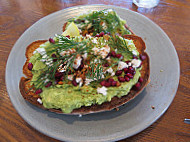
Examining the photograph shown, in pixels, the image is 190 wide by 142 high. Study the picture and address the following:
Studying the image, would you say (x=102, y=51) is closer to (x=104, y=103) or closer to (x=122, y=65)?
(x=122, y=65)

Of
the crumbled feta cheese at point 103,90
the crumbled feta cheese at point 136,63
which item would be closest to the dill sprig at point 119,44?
the crumbled feta cheese at point 136,63

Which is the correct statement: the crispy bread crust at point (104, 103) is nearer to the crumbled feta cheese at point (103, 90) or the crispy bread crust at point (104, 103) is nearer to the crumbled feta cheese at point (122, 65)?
the crumbled feta cheese at point (103, 90)

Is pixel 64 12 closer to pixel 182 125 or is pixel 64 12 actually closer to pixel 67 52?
pixel 67 52

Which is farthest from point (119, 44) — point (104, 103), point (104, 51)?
point (104, 103)

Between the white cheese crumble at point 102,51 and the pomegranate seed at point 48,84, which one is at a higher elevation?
the white cheese crumble at point 102,51

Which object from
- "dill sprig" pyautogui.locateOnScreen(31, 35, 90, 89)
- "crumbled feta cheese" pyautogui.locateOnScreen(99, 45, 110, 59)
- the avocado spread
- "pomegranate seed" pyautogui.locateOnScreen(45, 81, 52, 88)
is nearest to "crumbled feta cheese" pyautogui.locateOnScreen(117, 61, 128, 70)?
the avocado spread
